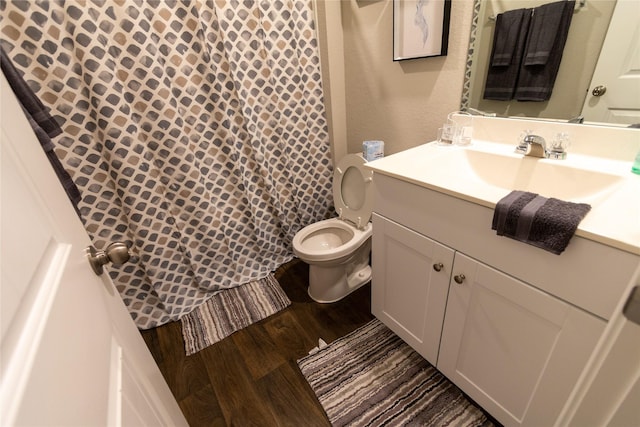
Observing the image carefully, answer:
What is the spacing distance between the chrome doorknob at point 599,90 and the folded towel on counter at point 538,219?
55cm

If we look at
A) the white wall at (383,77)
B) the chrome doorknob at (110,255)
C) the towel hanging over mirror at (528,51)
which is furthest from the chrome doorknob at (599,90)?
the chrome doorknob at (110,255)

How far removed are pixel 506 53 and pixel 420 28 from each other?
388 mm

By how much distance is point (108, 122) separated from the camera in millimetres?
1275

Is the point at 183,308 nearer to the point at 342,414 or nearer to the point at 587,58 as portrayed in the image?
the point at 342,414

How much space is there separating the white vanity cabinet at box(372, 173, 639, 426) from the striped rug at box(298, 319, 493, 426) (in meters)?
0.15

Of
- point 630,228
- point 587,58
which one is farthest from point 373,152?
point 630,228

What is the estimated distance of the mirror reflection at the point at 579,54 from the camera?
0.90 meters

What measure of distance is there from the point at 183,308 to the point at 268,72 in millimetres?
1462

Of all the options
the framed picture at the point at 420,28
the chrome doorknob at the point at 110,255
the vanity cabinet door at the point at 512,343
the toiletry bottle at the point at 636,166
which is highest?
the framed picture at the point at 420,28

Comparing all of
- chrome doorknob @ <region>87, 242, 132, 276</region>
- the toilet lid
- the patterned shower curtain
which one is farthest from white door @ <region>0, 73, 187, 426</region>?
the toilet lid

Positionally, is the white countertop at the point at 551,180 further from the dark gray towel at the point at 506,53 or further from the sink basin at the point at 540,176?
the dark gray towel at the point at 506,53

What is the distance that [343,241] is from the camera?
176 cm

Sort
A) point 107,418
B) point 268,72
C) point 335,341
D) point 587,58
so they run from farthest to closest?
point 268,72, point 335,341, point 587,58, point 107,418

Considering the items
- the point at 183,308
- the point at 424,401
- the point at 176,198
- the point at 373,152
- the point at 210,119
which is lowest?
the point at 424,401
